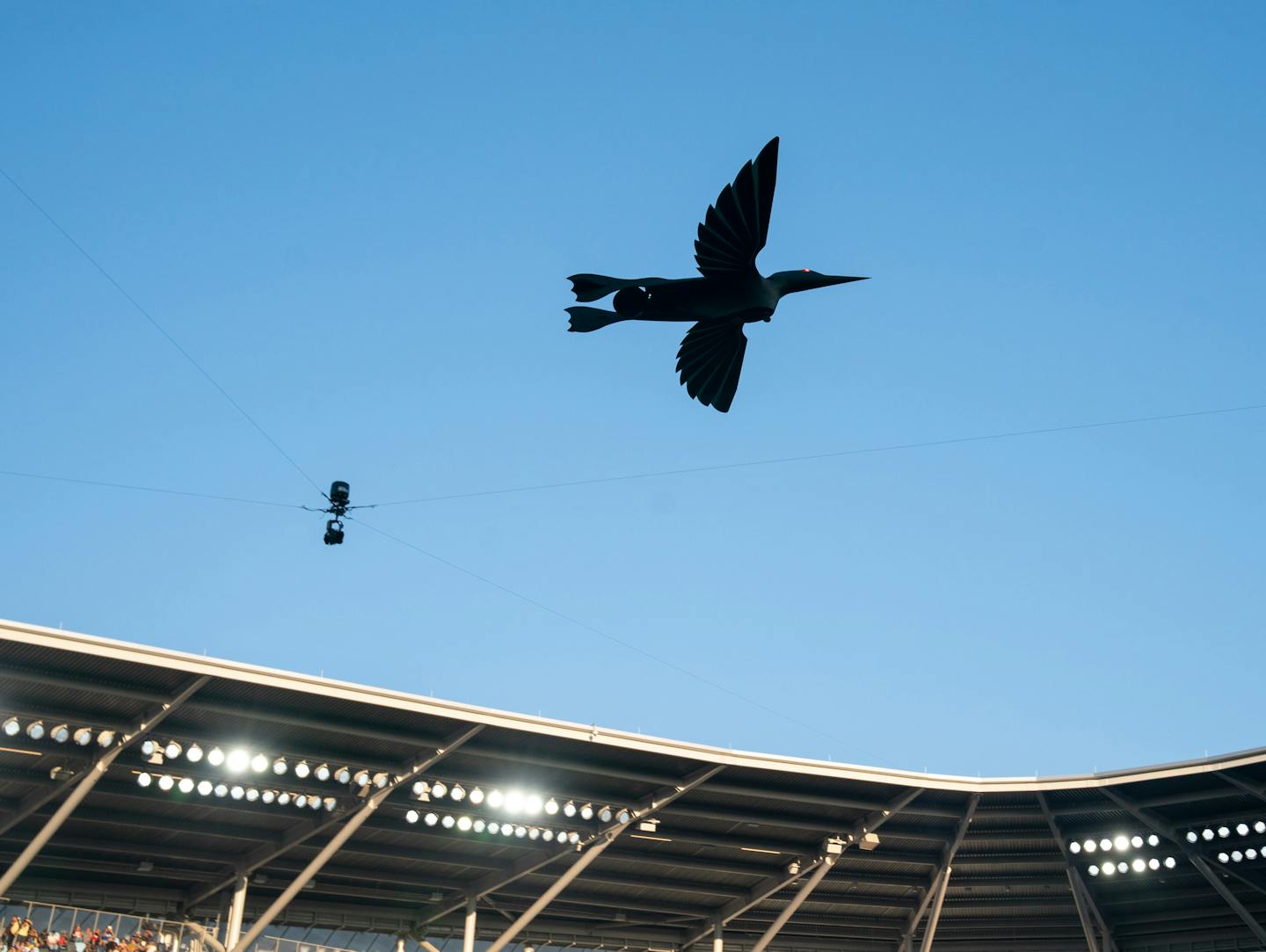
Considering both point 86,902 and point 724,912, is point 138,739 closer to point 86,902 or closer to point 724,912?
point 86,902

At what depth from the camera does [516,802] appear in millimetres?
33875

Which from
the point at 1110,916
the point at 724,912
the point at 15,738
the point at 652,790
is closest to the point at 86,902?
the point at 15,738

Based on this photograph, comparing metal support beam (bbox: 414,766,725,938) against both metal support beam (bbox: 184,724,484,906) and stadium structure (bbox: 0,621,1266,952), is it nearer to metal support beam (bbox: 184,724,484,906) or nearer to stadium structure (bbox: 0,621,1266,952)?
stadium structure (bbox: 0,621,1266,952)

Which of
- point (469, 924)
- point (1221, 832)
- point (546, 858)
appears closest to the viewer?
point (546, 858)

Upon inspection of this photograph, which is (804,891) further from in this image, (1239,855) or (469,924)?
(1239,855)

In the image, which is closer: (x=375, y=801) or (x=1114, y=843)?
(x=375, y=801)

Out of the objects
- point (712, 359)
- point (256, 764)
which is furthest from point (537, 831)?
point (712, 359)

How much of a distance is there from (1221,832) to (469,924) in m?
19.6

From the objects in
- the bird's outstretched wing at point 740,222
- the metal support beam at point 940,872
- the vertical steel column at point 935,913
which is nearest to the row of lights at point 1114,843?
the metal support beam at point 940,872

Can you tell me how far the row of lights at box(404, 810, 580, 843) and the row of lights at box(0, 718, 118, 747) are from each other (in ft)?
25.0

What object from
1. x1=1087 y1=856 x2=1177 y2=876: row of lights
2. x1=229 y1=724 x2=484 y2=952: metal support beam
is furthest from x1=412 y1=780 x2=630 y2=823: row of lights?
x1=1087 y1=856 x2=1177 y2=876: row of lights

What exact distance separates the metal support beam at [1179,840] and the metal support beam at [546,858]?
1109cm

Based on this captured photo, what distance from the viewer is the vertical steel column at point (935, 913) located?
41.1 metres

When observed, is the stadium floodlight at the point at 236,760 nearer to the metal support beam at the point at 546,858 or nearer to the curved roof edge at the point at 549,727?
the curved roof edge at the point at 549,727
